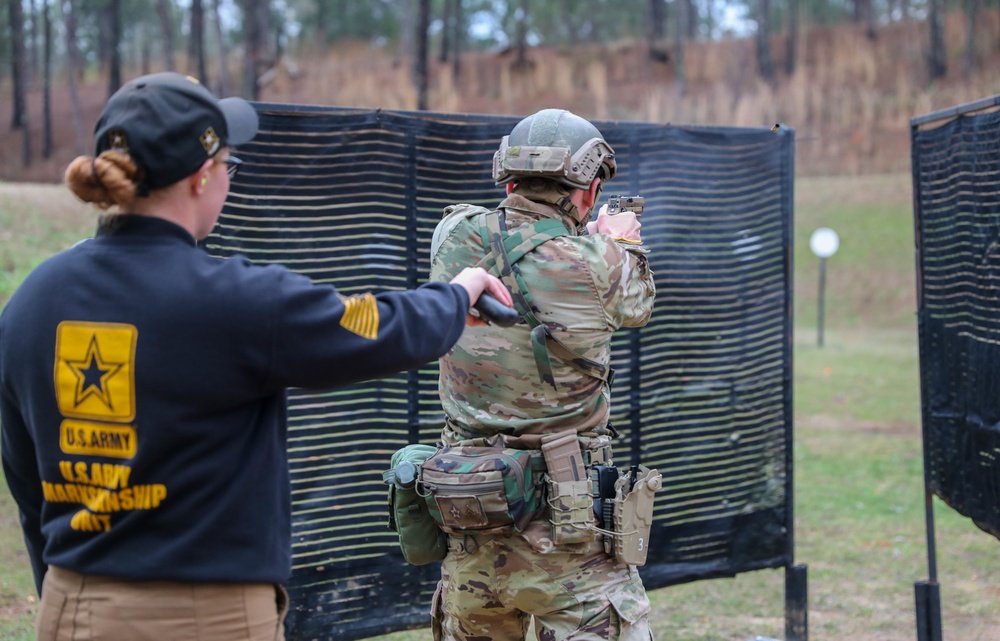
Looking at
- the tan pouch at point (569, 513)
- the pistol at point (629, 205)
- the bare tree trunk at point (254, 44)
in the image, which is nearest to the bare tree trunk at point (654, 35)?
the bare tree trunk at point (254, 44)

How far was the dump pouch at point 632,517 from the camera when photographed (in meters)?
3.05

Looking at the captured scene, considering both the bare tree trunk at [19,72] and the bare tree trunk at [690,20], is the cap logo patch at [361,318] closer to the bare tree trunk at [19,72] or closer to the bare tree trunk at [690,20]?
the bare tree trunk at [19,72]

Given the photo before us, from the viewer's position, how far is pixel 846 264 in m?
21.2

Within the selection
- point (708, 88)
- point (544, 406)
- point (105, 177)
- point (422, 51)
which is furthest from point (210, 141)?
point (708, 88)

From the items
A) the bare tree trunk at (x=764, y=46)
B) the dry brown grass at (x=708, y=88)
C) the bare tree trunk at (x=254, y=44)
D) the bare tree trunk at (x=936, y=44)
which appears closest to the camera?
the bare tree trunk at (x=254, y=44)

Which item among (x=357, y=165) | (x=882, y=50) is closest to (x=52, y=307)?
(x=357, y=165)

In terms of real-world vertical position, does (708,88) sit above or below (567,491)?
above

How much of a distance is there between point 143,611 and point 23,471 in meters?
0.46

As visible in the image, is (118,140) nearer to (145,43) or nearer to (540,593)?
(540,593)

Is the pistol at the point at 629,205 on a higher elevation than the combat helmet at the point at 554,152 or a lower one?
lower

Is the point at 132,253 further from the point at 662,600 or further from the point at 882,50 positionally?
the point at 882,50

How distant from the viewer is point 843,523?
23.6 feet

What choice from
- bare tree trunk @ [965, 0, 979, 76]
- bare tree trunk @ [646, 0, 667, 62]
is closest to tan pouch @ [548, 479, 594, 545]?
bare tree trunk @ [965, 0, 979, 76]

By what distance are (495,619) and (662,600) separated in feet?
9.04
